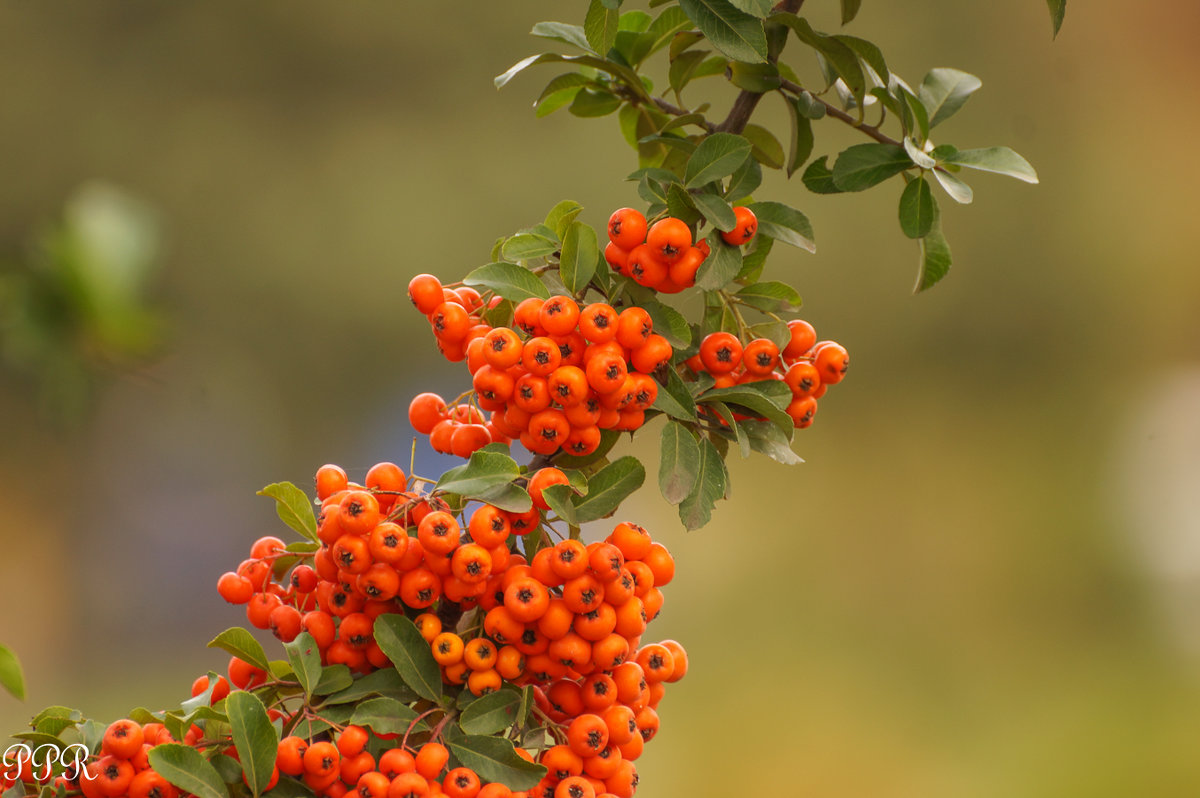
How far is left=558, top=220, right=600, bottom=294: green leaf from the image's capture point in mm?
622

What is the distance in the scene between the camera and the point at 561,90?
826 millimetres

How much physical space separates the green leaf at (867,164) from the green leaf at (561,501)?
326 mm

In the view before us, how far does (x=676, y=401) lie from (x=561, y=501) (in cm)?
11

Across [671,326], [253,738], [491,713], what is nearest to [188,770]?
[253,738]

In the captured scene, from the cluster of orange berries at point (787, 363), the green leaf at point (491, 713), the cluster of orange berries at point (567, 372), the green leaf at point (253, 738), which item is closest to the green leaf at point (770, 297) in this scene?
the cluster of orange berries at point (787, 363)

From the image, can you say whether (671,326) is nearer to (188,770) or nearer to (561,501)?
(561,501)

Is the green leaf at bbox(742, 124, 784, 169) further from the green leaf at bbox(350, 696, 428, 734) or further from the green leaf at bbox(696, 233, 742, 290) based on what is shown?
the green leaf at bbox(350, 696, 428, 734)

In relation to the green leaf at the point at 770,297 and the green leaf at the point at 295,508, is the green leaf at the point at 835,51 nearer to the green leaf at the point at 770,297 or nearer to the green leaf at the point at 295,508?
the green leaf at the point at 770,297

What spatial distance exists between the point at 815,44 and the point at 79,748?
723 mm

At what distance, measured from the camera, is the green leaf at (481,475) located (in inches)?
22.5

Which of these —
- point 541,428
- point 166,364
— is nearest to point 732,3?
point 541,428

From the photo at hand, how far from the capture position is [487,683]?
584 mm

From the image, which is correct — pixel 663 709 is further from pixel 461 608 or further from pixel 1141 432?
pixel 461 608

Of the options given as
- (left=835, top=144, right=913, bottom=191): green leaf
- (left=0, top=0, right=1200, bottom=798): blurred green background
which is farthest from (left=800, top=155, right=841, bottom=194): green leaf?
(left=0, top=0, right=1200, bottom=798): blurred green background
